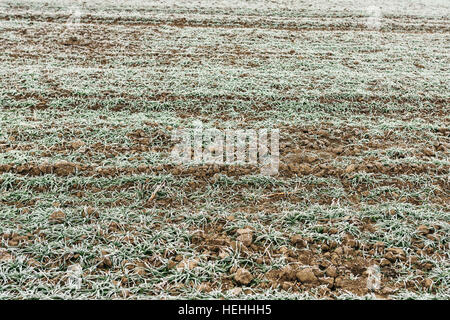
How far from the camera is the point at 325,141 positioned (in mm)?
4141

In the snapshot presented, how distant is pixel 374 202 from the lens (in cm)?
322

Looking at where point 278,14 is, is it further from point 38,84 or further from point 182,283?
point 182,283

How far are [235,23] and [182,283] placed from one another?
860 cm

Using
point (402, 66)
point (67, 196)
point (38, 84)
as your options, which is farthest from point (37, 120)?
point (402, 66)

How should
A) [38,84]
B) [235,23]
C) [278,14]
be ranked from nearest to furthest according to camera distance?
1. [38,84]
2. [235,23]
3. [278,14]

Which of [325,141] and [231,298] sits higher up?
[325,141]

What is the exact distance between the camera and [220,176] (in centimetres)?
346

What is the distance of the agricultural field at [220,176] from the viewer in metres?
2.49

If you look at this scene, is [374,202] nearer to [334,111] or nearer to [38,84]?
[334,111]

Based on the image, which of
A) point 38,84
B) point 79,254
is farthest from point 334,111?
point 38,84

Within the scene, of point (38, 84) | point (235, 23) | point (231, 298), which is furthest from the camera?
point (235, 23)

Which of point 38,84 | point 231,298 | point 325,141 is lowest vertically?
point 231,298

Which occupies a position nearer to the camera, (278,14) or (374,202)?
(374,202)

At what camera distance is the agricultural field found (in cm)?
249
